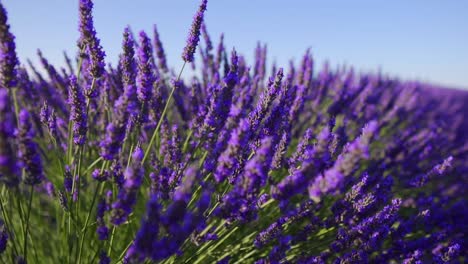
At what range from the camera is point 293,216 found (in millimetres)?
1935

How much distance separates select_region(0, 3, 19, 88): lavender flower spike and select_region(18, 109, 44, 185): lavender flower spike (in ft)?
1.09

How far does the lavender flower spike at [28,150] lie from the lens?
118cm

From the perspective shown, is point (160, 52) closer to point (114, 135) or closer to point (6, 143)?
point (114, 135)

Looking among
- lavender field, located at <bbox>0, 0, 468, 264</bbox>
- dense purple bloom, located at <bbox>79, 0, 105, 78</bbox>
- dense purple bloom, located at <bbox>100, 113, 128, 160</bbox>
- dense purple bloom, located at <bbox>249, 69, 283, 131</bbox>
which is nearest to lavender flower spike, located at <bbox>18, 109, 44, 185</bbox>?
lavender field, located at <bbox>0, 0, 468, 264</bbox>

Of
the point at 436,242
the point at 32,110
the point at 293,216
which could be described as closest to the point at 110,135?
the point at 293,216

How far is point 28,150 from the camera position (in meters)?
1.22

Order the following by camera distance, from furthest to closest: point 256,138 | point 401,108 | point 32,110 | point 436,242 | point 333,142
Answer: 1. point 401,108
2. point 32,110
3. point 436,242
4. point 333,142
5. point 256,138

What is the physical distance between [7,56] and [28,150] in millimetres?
443

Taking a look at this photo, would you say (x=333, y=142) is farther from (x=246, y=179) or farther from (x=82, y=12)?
(x=82, y=12)

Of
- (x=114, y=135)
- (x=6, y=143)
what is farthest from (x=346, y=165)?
(x=6, y=143)

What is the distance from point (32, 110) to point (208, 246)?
1.72 m

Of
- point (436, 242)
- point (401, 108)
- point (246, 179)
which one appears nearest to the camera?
point (246, 179)

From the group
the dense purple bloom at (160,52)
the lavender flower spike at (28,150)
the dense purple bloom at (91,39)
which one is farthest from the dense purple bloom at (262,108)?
the dense purple bloom at (160,52)

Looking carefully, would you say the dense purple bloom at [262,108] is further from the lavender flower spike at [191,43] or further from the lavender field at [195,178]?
the lavender flower spike at [191,43]
